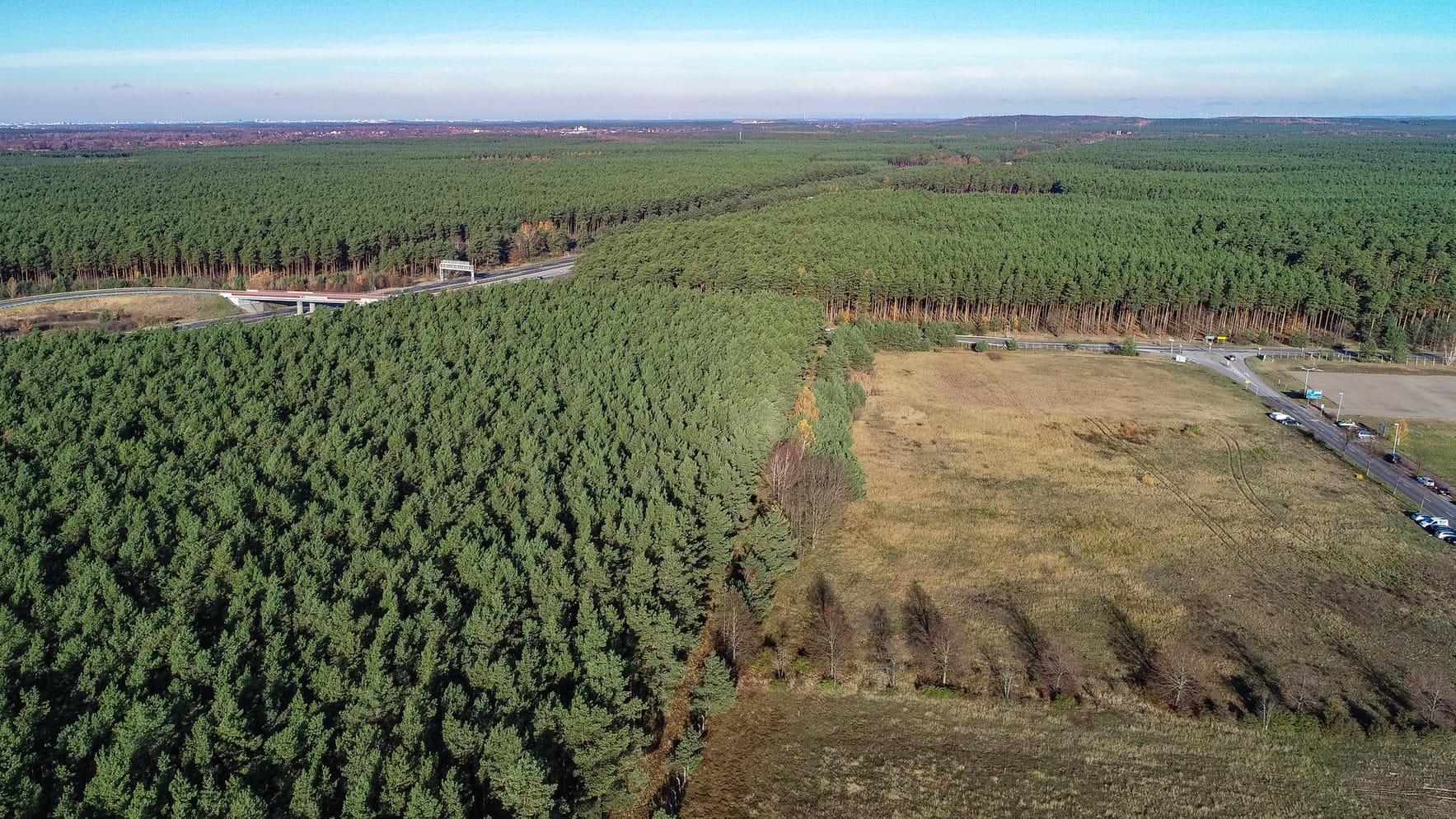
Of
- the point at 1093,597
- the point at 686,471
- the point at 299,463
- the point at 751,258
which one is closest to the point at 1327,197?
the point at 751,258

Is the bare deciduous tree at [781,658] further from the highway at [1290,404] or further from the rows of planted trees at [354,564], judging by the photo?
the highway at [1290,404]

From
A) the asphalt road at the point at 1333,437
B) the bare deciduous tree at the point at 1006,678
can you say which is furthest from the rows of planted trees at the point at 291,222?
the asphalt road at the point at 1333,437

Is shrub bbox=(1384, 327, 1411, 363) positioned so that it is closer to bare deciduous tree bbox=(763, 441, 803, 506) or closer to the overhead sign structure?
bare deciduous tree bbox=(763, 441, 803, 506)

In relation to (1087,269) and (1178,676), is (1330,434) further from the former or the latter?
(1178,676)

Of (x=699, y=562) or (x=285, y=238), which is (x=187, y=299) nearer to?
(x=285, y=238)

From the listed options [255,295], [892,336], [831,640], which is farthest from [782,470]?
[255,295]

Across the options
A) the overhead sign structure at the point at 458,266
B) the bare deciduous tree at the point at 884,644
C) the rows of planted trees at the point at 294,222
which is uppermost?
the rows of planted trees at the point at 294,222

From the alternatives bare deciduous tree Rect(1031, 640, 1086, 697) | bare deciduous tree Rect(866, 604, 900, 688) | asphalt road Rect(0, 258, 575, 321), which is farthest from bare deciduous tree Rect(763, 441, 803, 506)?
asphalt road Rect(0, 258, 575, 321)
